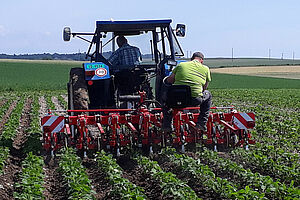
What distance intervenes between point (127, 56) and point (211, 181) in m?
4.14

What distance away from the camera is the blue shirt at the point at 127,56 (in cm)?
923

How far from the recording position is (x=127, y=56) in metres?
9.25

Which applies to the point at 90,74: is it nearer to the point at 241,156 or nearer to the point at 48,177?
the point at 48,177

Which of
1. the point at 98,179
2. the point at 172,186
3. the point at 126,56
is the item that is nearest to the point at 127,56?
the point at 126,56

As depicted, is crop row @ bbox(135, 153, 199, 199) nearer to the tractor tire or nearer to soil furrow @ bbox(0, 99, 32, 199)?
soil furrow @ bbox(0, 99, 32, 199)

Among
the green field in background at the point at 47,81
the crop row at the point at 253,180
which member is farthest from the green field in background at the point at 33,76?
the crop row at the point at 253,180

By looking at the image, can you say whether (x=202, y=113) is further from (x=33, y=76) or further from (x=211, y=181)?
(x=33, y=76)

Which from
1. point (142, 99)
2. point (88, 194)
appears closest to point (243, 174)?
point (88, 194)

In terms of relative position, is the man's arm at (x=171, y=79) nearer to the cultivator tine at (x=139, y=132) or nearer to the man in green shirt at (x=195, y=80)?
the man in green shirt at (x=195, y=80)

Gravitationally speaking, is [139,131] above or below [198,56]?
below

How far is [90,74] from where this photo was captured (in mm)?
8352

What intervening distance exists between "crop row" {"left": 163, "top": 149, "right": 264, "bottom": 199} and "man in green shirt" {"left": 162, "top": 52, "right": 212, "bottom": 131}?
78 cm

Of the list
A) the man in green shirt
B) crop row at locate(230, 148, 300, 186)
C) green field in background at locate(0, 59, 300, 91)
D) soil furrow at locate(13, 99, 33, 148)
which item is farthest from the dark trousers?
green field in background at locate(0, 59, 300, 91)

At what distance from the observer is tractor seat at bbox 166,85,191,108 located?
7297mm
